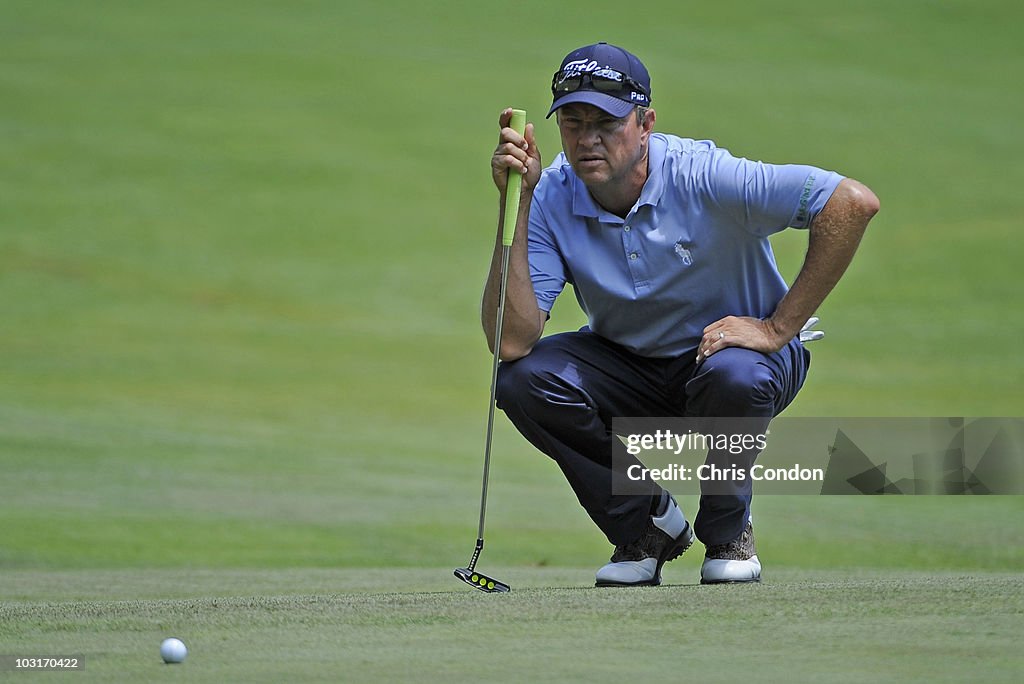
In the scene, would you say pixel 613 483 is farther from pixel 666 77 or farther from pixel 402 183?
pixel 666 77

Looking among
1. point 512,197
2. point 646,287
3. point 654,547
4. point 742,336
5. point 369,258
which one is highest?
point 369,258

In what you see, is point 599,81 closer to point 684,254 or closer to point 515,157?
point 515,157

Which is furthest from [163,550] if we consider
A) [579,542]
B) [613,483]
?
[613,483]

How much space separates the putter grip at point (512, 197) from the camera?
11.6 feet

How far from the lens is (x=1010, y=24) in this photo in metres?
19.2

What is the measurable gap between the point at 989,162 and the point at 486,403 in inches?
314

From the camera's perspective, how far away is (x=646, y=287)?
362 centimetres

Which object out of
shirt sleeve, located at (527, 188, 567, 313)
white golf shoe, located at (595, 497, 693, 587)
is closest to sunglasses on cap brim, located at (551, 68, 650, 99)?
shirt sleeve, located at (527, 188, 567, 313)

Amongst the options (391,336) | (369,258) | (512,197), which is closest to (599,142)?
A: (512,197)

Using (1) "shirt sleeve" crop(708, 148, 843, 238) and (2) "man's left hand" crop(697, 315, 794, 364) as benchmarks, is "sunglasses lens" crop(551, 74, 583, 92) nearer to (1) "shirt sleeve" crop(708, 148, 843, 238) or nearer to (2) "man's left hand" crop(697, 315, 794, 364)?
(1) "shirt sleeve" crop(708, 148, 843, 238)

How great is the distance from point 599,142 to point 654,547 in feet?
3.21

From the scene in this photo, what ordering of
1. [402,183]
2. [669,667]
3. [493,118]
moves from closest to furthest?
[669,667], [402,183], [493,118]

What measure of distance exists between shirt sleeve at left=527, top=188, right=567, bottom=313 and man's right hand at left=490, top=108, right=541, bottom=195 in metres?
0.16

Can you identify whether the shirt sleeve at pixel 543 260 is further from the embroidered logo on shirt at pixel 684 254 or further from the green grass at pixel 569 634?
the green grass at pixel 569 634
